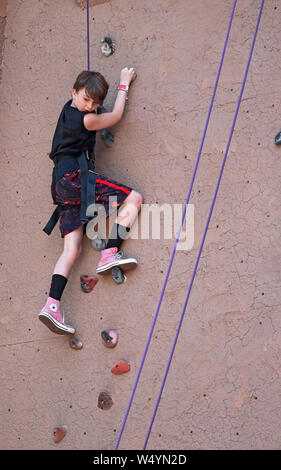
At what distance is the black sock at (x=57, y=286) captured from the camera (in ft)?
10.2

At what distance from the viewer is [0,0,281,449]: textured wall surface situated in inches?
112

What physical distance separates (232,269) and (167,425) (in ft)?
2.14

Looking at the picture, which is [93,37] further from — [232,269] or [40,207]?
[232,269]

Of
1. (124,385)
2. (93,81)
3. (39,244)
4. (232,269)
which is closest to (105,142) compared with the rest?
(93,81)

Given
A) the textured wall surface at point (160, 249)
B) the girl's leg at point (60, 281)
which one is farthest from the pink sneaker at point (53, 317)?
the textured wall surface at point (160, 249)

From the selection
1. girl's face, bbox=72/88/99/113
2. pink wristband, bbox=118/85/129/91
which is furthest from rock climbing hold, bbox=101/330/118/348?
pink wristband, bbox=118/85/129/91

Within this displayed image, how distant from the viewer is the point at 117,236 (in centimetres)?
310

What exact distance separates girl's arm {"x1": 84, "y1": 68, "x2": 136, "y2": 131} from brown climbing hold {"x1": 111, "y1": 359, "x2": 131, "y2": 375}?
960 mm

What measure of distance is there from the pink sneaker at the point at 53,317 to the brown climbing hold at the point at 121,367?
0.80 feet

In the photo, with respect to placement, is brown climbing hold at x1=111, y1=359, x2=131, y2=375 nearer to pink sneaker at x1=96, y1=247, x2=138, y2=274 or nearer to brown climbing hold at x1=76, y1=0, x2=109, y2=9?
pink sneaker at x1=96, y1=247, x2=138, y2=274

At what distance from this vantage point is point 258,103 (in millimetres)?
2977

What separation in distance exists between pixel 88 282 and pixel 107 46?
1047mm

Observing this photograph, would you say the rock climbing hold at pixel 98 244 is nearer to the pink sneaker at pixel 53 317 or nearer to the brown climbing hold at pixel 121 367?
the pink sneaker at pixel 53 317

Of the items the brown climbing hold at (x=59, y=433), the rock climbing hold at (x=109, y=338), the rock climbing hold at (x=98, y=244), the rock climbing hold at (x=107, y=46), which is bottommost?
the brown climbing hold at (x=59, y=433)
